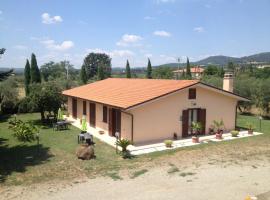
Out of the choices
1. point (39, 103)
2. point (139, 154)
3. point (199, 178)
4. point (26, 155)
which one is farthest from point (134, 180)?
point (39, 103)

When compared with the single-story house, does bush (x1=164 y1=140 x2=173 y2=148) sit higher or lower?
lower

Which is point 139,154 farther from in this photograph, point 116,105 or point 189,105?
point 189,105

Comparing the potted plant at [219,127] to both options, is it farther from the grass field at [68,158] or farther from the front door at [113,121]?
the front door at [113,121]

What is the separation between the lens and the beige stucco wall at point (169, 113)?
16844 millimetres

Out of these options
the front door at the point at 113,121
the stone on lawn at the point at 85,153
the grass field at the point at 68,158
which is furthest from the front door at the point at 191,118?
the stone on lawn at the point at 85,153

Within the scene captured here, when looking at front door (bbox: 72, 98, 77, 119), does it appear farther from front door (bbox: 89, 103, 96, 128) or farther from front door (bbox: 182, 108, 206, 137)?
front door (bbox: 182, 108, 206, 137)

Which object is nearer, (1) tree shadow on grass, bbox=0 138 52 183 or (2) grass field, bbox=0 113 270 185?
(2) grass field, bbox=0 113 270 185

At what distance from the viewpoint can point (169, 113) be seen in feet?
58.3

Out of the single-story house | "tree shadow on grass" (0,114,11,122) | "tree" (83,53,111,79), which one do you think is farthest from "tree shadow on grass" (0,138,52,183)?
"tree" (83,53,111,79)

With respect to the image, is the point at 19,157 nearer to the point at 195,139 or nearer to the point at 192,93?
the point at 195,139

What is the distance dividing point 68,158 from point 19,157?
2.44 metres

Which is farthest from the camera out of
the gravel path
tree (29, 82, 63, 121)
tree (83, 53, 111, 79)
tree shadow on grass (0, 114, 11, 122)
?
tree (83, 53, 111, 79)

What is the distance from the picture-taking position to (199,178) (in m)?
11.3

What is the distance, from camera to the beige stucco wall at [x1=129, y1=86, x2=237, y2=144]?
55.3 ft
